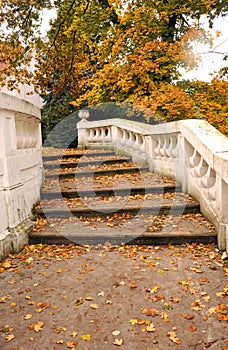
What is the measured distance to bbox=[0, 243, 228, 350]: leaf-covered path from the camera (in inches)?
81.9

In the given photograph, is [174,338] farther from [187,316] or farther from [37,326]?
[37,326]

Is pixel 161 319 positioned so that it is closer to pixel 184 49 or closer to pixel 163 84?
pixel 163 84

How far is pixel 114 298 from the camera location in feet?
8.40

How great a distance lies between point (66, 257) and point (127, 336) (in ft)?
4.66

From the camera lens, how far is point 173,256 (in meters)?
3.26

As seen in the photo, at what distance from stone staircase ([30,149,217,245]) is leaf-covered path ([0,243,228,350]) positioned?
15 cm

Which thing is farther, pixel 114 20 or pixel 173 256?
pixel 114 20

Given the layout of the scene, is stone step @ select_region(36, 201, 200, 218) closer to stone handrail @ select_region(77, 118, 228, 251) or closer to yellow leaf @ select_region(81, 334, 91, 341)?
stone handrail @ select_region(77, 118, 228, 251)

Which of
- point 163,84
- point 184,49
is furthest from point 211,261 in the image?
point 184,49

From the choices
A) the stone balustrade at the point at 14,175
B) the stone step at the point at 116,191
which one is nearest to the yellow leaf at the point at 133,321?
the stone balustrade at the point at 14,175

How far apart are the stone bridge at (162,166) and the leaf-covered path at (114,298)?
346 millimetres

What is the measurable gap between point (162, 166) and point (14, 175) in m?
2.89

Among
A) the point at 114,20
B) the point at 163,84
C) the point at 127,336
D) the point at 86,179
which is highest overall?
the point at 114,20

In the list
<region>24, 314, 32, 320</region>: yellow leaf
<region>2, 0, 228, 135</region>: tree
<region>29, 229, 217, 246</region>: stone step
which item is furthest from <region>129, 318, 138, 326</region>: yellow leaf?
<region>2, 0, 228, 135</region>: tree
